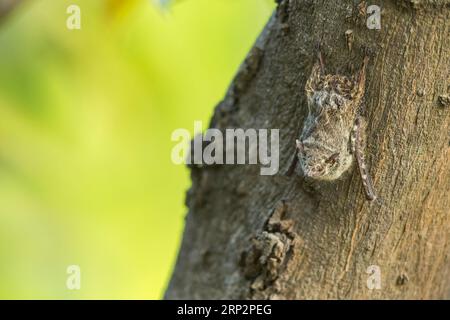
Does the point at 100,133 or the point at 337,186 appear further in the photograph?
the point at 100,133

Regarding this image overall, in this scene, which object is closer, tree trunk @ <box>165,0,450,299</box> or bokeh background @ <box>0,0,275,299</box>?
tree trunk @ <box>165,0,450,299</box>

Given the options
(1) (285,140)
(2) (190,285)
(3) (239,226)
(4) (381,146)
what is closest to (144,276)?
(2) (190,285)

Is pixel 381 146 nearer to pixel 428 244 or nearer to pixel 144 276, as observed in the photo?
pixel 428 244

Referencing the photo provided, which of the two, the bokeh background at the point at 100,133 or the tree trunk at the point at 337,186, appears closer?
the tree trunk at the point at 337,186
